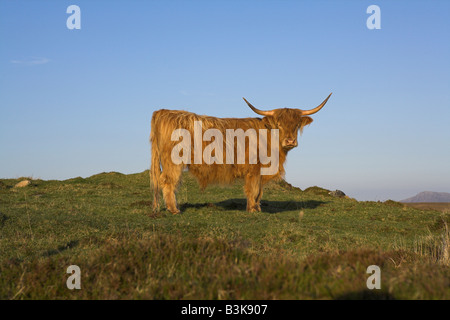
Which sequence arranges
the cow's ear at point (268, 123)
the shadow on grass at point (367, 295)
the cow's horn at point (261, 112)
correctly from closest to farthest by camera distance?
1. the shadow on grass at point (367, 295)
2. the cow's ear at point (268, 123)
3. the cow's horn at point (261, 112)

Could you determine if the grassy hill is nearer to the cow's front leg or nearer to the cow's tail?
the cow's front leg

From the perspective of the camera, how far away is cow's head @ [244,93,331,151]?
1282 centimetres

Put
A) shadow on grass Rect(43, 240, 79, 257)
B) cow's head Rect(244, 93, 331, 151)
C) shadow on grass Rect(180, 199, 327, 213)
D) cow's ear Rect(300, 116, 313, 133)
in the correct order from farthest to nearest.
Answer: shadow on grass Rect(180, 199, 327, 213), cow's ear Rect(300, 116, 313, 133), cow's head Rect(244, 93, 331, 151), shadow on grass Rect(43, 240, 79, 257)

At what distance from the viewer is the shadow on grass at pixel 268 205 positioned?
561 inches

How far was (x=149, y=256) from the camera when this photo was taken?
5.30 m

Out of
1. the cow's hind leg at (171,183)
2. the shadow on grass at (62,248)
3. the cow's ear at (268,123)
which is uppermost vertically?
the cow's ear at (268,123)

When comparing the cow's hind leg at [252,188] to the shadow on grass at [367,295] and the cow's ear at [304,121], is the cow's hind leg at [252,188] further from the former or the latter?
the shadow on grass at [367,295]

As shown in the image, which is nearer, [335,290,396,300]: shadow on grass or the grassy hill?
[335,290,396,300]: shadow on grass

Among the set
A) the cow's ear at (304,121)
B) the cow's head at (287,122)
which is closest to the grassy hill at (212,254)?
the cow's head at (287,122)

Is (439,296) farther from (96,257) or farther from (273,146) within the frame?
(273,146)

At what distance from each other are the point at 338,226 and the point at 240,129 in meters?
4.07

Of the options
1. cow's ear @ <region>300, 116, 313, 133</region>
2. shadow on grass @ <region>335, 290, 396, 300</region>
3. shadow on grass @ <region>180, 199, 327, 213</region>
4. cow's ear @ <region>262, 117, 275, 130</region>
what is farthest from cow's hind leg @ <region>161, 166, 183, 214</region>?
shadow on grass @ <region>335, 290, 396, 300</region>

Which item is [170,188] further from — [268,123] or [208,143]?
[268,123]
